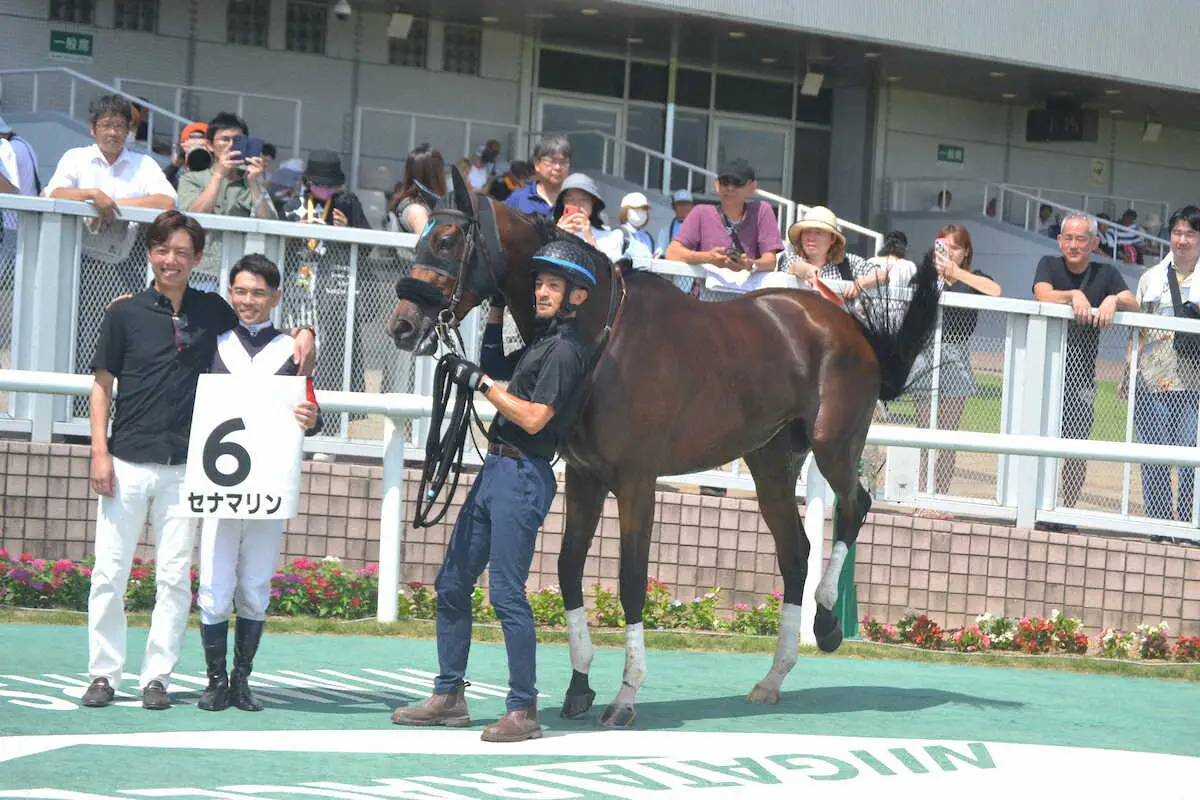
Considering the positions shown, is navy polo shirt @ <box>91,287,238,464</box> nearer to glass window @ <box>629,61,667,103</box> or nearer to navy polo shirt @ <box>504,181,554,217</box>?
navy polo shirt @ <box>504,181,554,217</box>

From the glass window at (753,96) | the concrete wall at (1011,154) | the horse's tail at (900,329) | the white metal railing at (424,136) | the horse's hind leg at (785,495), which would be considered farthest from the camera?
the concrete wall at (1011,154)

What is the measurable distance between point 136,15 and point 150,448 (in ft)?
54.3

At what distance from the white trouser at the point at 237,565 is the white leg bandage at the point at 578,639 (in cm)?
109

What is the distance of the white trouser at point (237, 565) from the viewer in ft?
19.5

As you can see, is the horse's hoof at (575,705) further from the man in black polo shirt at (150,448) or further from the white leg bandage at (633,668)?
the man in black polo shirt at (150,448)

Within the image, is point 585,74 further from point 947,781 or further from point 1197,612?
point 947,781

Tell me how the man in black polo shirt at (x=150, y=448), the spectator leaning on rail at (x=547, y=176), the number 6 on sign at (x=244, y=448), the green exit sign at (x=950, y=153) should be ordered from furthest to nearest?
the green exit sign at (x=950, y=153), the spectator leaning on rail at (x=547, y=176), the man in black polo shirt at (x=150, y=448), the number 6 on sign at (x=244, y=448)

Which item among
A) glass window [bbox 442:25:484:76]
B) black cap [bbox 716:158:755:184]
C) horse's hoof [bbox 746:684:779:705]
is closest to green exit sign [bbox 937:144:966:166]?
glass window [bbox 442:25:484:76]

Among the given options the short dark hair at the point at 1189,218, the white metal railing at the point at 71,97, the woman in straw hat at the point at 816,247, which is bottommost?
the woman in straw hat at the point at 816,247

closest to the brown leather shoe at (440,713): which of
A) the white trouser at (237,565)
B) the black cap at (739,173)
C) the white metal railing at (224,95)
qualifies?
the white trouser at (237,565)

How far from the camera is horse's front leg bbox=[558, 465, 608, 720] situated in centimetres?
608

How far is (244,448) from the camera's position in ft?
19.3

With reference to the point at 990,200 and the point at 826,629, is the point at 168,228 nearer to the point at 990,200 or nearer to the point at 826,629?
the point at 826,629

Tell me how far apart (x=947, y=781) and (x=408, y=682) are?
235cm
